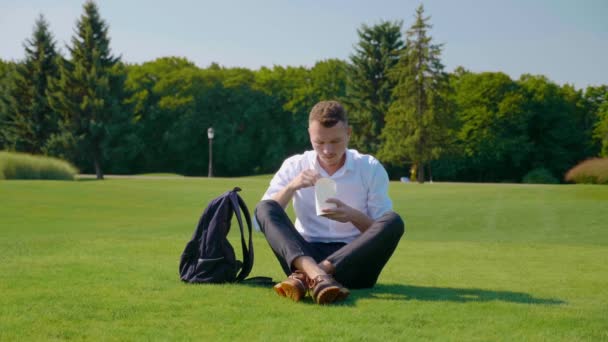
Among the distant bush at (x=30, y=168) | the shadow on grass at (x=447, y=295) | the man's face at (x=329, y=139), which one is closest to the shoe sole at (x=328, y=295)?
the shadow on grass at (x=447, y=295)

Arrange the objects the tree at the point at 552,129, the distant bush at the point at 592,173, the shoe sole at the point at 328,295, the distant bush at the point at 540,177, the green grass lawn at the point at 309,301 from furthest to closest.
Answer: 1. the tree at the point at 552,129
2. the distant bush at the point at 540,177
3. the distant bush at the point at 592,173
4. the shoe sole at the point at 328,295
5. the green grass lawn at the point at 309,301

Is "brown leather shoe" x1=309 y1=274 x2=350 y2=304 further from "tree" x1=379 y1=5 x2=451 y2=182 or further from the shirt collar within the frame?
"tree" x1=379 y1=5 x2=451 y2=182

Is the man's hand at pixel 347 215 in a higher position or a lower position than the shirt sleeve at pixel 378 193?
lower

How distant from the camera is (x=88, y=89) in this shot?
47906mm

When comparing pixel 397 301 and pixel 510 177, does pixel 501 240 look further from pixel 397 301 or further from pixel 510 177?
pixel 510 177

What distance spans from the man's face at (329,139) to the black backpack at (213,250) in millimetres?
815

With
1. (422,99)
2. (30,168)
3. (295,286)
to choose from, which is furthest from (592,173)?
(295,286)

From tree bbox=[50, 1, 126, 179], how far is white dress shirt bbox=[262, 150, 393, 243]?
143 feet

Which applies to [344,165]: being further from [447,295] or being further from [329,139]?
[447,295]

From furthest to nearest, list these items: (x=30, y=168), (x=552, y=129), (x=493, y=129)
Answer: (x=552, y=129) < (x=493, y=129) < (x=30, y=168)

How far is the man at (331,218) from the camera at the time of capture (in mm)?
4957

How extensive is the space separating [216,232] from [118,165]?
54.4 metres

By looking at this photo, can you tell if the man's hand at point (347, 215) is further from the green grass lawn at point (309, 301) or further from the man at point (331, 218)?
the green grass lawn at point (309, 301)

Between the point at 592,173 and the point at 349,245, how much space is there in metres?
26.6
